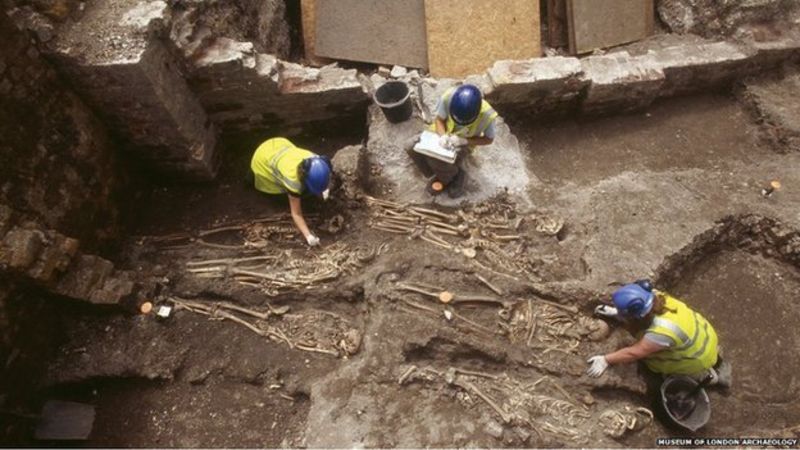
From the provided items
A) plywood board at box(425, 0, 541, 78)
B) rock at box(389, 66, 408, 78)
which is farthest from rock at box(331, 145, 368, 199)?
plywood board at box(425, 0, 541, 78)

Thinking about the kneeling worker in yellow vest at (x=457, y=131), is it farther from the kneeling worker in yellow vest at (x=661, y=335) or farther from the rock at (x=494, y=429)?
the rock at (x=494, y=429)

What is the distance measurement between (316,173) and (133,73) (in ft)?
5.54

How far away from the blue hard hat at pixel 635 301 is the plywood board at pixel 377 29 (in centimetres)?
393

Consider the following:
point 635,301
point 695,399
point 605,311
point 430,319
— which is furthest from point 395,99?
point 695,399

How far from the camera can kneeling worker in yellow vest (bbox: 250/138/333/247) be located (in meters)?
4.53

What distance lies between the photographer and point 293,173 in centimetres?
462

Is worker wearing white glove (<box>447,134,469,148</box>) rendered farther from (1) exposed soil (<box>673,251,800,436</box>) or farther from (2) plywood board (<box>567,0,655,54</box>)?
(2) plywood board (<box>567,0,655,54</box>)

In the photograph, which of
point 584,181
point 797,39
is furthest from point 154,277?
point 797,39

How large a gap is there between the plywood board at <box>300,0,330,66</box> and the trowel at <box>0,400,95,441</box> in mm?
4753

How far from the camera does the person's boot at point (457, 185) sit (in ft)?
16.9

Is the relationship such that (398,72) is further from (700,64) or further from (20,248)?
(20,248)

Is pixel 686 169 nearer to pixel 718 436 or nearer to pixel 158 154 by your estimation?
pixel 718 436

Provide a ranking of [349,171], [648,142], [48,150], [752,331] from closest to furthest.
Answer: [48,150]
[752,331]
[349,171]
[648,142]

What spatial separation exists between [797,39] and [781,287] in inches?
123
